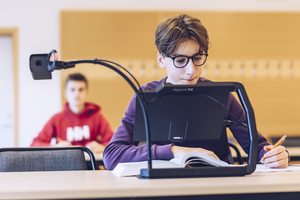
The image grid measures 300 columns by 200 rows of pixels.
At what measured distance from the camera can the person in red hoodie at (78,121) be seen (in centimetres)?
328

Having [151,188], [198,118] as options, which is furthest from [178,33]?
[151,188]

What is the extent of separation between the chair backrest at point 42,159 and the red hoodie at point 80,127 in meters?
1.49

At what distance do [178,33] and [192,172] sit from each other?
2.10 feet

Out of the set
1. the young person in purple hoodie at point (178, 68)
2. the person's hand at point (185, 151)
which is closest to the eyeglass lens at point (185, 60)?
the young person in purple hoodie at point (178, 68)

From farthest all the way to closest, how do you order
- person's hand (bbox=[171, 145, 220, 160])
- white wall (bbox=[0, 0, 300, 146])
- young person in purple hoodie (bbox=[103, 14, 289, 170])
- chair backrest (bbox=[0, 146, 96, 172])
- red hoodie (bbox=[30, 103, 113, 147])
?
white wall (bbox=[0, 0, 300, 146]) → red hoodie (bbox=[30, 103, 113, 147]) → chair backrest (bbox=[0, 146, 96, 172]) → young person in purple hoodie (bbox=[103, 14, 289, 170]) → person's hand (bbox=[171, 145, 220, 160])

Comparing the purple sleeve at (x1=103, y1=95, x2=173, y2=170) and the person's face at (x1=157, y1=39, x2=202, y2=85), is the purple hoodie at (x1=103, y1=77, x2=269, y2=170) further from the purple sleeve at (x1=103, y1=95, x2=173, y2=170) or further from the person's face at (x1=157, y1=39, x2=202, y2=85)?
the person's face at (x1=157, y1=39, x2=202, y2=85)

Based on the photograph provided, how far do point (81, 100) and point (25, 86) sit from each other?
4.89ft

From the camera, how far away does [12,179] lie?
1.17 meters

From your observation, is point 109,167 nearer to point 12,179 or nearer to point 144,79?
point 12,179

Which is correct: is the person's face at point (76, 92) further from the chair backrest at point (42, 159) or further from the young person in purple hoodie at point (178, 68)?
the young person in purple hoodie at point (178, 68)

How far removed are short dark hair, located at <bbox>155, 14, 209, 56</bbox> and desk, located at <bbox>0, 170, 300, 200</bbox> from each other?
0.63 metres

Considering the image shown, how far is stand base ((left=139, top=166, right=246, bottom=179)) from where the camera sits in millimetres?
1132

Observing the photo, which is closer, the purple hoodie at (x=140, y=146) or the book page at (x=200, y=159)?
the book page at (x=200, y=159)

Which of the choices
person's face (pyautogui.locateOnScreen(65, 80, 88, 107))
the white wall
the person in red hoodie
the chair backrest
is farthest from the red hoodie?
the chair backrest
